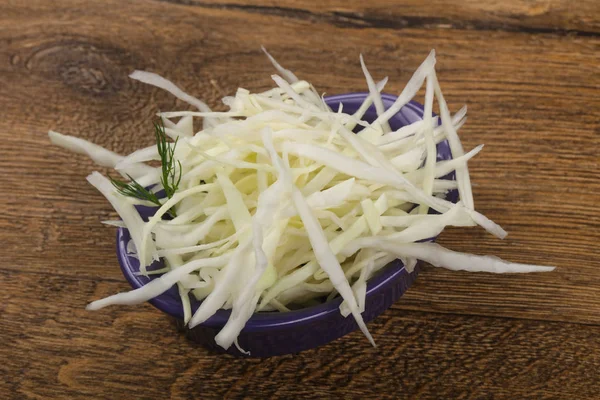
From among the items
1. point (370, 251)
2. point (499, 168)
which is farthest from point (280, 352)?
point (499, 168)

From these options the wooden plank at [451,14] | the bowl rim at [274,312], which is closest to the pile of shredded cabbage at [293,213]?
the bowl rim at [274,312]

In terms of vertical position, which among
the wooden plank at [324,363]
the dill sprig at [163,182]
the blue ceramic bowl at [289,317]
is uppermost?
the dill sprig at [163,182]

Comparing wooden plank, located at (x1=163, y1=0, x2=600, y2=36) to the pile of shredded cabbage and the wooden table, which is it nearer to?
the wooden table

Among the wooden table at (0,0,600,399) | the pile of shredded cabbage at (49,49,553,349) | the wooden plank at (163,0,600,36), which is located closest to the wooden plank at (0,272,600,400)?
the wooden table at (0,0,600,399)

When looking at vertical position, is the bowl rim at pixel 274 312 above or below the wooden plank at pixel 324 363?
above

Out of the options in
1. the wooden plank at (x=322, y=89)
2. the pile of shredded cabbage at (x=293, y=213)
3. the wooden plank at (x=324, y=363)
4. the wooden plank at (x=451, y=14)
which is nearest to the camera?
the pile of shredded cabbage at (x=293, y=213)

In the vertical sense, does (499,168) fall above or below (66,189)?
above

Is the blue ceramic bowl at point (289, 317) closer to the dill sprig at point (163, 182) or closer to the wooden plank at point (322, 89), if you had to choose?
the dill sprig at point (163, 182)

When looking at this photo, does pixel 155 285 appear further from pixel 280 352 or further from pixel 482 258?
pixel 482 258
